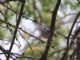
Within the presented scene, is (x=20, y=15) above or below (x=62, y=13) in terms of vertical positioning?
below

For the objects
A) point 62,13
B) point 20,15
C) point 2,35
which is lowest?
point 20,15

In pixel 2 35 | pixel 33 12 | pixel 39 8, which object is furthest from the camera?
pixel 39 8

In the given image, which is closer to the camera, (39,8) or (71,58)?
(71,58)

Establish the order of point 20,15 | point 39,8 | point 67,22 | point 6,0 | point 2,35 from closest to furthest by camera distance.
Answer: point 20,15
point 6,0
point 2,35
point 67,22
point 39,8

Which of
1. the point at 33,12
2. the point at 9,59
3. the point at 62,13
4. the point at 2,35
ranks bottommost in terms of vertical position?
the point at 9,59

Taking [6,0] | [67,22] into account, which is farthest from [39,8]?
[6,0]

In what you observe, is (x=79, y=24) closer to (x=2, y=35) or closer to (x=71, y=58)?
(x=71, y=58)

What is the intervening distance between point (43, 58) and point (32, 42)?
1045mm

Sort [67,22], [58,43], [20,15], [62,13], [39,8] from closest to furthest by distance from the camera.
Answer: [20,15] → [58,43] → [62,13] → [67,22] → [39,8]

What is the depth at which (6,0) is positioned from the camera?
1403 millimetres

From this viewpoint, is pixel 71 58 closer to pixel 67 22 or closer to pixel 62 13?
pixel 62 13

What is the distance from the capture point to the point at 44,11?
2615 millimetres

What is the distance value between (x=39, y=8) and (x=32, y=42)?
1.80 feet

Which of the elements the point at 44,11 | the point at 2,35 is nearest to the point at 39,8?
the point at 44,11
